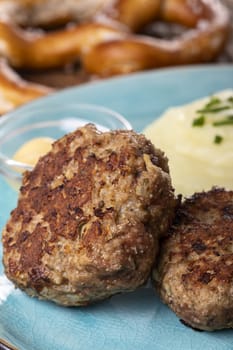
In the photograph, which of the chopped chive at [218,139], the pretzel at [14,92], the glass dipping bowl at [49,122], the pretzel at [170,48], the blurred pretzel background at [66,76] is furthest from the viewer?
the blurred pretzel background at [66,76]

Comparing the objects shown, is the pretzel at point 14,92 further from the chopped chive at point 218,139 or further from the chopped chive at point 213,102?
the chopped chive at point 218,139

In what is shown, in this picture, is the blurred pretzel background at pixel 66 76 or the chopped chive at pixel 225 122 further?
the blurred pretzel background at pixel 66 76

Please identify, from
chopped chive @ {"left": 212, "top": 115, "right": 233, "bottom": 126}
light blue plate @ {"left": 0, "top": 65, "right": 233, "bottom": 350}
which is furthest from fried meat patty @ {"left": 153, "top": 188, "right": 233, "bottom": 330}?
chopped chive @ {"left": 212, "top": 115, "right": 233, "bottom": 126}

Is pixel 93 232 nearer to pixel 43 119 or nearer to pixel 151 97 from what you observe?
pixel 43 119

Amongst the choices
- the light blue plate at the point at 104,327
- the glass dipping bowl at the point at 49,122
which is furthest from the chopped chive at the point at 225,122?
the light blue plate at the point at 104,327

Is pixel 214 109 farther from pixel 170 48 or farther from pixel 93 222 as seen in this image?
pixel 170 48

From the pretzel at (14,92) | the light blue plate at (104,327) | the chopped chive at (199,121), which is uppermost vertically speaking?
the pretzel at (14,92)
